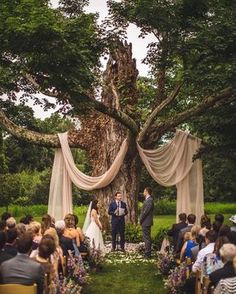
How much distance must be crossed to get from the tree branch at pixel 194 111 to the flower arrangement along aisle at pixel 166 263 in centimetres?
681

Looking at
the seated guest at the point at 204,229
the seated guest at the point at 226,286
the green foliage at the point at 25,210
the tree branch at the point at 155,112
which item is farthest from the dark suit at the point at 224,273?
the green foliage at the point at 25,210

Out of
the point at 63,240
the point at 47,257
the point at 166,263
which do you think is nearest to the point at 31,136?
the point at 166,263

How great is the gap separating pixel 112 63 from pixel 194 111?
12.7 ft

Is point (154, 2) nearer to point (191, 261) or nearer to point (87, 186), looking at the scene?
point (87, 186)

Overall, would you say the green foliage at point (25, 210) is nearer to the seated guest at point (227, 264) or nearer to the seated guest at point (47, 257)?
the seated guest at point (47, 257)

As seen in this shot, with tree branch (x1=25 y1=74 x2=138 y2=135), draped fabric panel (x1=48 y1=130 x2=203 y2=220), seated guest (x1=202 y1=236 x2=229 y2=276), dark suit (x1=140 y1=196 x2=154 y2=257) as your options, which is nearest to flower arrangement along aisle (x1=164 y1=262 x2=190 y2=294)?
seated guest (x1=202 y1=236 x2=229 y2=276)

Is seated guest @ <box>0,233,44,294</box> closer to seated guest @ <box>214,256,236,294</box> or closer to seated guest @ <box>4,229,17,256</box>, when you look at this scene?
seated guest @ <box>4,229,17,256</box>

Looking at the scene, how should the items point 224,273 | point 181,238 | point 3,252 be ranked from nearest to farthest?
1. point 224,273
2. point 3,252
3. point 181,238

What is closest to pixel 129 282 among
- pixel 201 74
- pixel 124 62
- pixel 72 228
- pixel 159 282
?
pixel 159 282

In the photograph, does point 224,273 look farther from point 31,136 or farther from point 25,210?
point 25,210

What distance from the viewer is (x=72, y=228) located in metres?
12.0

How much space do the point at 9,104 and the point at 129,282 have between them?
448 inches

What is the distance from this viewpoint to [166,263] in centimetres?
1298

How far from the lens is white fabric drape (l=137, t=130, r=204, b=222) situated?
20031 millimetres
